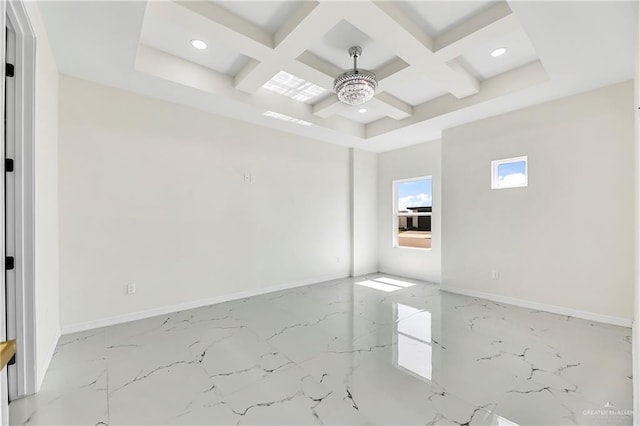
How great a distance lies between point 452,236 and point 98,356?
461 centimetres

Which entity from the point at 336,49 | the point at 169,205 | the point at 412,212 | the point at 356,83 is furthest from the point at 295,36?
the point at 412,212

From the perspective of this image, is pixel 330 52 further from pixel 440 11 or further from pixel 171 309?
pixel 171 309

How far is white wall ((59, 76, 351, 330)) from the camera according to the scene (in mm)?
3008

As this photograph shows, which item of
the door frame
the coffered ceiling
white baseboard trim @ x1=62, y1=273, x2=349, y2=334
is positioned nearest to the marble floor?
white baseboard trim @ x1=62, y1=273, x2=349, y2=334

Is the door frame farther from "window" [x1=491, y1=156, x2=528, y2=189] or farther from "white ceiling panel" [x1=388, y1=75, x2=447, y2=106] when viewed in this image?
"window" [x1=491, y1=156, x2=528, y2=189]

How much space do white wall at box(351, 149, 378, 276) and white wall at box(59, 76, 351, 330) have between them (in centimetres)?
100

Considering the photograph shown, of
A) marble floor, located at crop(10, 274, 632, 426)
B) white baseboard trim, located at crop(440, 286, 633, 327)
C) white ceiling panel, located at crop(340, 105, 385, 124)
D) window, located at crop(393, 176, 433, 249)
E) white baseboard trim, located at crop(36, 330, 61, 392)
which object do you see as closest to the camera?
marble floor, located at crop(10, 274, 632, 426)

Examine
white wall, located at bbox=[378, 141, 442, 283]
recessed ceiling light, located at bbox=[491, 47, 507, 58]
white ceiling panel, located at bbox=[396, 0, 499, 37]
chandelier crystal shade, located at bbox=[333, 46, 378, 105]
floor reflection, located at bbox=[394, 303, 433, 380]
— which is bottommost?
floor reflection, located at bbox=[394, 303, 433, 380]

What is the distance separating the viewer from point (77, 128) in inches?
118

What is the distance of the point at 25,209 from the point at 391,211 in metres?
5.30

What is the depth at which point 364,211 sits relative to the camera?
19.5ft

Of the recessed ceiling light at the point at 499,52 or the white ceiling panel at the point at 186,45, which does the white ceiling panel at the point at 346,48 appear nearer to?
the white ceiling panel at the point at 186,45

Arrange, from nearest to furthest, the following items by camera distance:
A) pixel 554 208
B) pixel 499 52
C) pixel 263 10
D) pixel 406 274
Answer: pixel 263 10 < pixel 499 52 < pixel 554 208 < pixel 406 274

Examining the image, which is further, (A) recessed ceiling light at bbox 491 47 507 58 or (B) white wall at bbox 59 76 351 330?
(B) white wall at bbox 59 76 351 330
